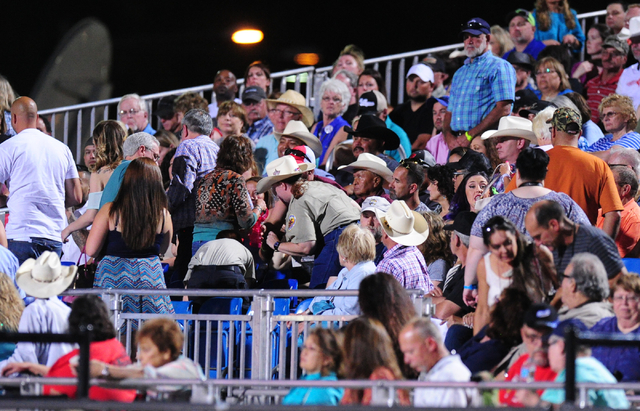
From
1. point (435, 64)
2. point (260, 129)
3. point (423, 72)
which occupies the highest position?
point (435, 64)

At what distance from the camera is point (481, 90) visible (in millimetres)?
9359

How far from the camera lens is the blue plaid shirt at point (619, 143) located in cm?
825

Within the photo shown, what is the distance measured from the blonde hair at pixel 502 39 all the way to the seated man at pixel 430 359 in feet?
26.6

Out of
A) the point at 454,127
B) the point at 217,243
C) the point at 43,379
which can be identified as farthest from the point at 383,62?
the point at 43,379

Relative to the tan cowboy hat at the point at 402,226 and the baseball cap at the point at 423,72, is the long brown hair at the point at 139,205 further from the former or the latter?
the baseball cap at the point at 423,72

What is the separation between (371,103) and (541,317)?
19.0 ft

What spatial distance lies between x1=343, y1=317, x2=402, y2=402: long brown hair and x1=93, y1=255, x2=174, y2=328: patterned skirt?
2.18m

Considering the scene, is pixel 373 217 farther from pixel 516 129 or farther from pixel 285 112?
pixel 285 112

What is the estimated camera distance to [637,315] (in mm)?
4777

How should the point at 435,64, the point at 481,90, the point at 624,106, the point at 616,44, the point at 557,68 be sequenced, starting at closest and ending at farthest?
the point at 624,106 < the point at 481,90 < the point at 557,68 < the point at 616,44 < the point at 435,64

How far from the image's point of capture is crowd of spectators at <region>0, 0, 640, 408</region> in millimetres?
4738

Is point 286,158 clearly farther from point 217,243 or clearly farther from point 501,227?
point 501,227

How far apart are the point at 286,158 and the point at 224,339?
1.77 m

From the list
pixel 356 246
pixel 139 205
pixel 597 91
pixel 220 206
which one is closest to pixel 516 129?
pixel 356 246
